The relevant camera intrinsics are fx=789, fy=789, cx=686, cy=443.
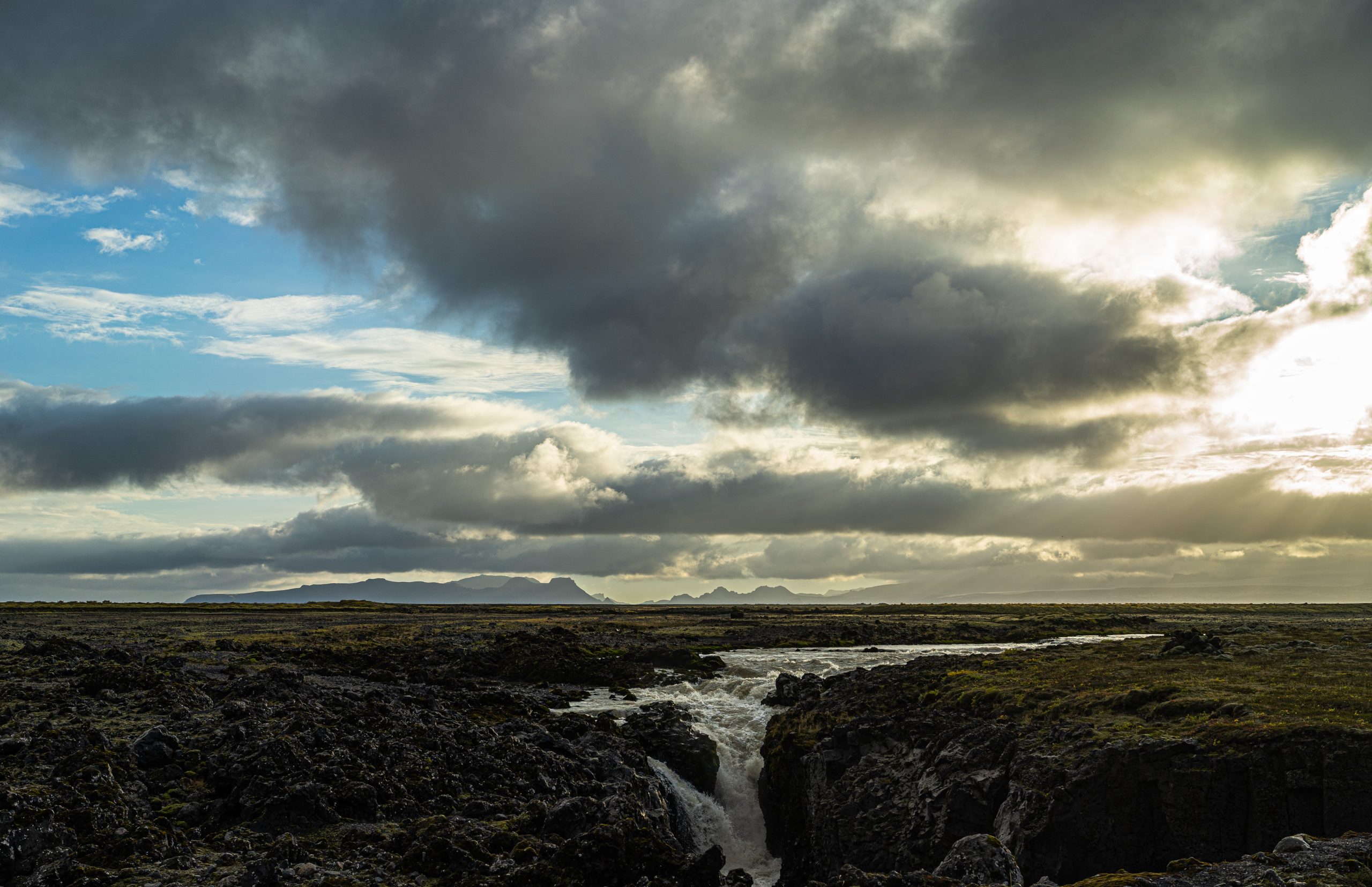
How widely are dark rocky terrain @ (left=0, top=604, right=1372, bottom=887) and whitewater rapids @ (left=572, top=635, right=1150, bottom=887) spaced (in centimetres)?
196

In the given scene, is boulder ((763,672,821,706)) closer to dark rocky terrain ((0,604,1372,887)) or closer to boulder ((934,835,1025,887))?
dark rocky terrain ((0,604,1372,887))

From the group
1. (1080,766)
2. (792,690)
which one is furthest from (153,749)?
(792,690)

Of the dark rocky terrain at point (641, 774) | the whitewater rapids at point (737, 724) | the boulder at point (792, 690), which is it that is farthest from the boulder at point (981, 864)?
the boulder at point (792, 690)

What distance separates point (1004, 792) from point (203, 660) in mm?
75363

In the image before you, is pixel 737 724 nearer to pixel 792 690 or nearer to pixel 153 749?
pixel 792 690

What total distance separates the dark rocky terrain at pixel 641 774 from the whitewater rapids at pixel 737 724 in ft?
6.42

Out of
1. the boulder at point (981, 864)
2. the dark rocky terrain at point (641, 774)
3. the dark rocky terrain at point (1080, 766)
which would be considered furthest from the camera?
the dark rocky terrain at point (1080, 766)

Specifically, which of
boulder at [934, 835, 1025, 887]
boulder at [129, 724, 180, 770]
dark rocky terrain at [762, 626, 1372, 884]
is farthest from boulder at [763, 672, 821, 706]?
boulder at [129, 724, 180, 770]

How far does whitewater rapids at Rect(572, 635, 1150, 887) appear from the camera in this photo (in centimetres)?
4391

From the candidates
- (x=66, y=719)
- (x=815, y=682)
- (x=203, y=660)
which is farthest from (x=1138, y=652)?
(x=203, y=660)

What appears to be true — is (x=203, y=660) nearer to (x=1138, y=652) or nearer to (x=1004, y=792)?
(x=1004, y=792)

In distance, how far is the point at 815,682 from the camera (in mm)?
59469

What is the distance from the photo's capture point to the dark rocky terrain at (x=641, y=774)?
22.8 m

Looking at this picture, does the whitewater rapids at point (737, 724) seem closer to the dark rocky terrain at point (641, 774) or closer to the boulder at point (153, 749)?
the dark rocky terrain at point (641, 774)
